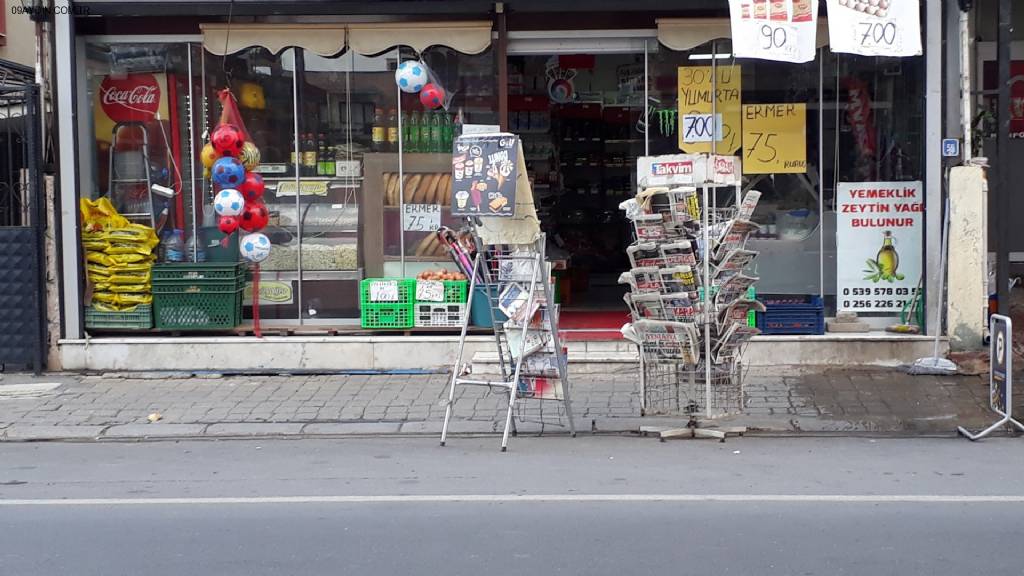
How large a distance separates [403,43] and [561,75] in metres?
2.19

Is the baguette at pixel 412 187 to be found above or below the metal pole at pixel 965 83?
below

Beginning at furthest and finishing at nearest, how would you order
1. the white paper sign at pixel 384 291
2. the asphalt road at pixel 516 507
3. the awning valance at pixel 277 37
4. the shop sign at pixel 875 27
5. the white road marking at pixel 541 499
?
the white paper sign at pixel 384 291, the awning valance at pixel 277 37, the shop sign at pixel 875 27, the white road marking at pixel 541 499, the asphalt road at pixel 516 507

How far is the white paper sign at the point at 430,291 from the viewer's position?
38.2 feet

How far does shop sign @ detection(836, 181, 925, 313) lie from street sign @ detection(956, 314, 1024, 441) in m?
2.97

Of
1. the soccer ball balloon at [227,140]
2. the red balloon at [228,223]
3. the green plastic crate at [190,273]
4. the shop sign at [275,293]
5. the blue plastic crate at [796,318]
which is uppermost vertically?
the soccer ball balloon at [227,140]

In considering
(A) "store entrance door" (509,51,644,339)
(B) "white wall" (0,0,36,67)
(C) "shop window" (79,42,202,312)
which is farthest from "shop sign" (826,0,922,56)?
(B) "white wall" (0,0,36,67)

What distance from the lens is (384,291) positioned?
1169 cm

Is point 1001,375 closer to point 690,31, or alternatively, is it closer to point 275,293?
point 690,31

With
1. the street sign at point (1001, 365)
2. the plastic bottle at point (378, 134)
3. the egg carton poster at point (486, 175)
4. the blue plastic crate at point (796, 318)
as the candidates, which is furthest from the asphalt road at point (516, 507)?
the plastic bottle at point (378, 134)

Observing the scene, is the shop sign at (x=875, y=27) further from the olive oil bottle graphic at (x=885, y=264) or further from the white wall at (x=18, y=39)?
the white wall at (x=18, y=39)

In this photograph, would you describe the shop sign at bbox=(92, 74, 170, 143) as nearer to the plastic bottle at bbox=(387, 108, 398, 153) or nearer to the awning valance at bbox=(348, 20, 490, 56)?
the awning valance at bbox=(348, 20, 490, 56)

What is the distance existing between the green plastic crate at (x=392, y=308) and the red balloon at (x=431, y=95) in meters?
1.83

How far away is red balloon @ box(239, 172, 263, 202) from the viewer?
36.9 feet

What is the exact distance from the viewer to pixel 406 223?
39.2ft
